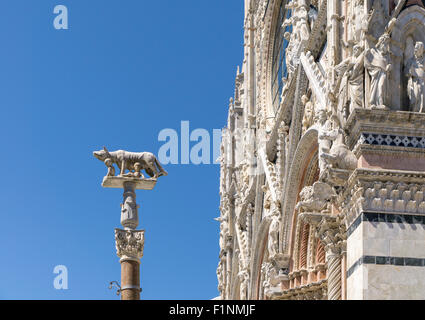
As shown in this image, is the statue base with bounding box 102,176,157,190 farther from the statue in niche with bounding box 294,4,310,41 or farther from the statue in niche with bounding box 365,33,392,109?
the statue in niche with bounding box 294,4,310,41

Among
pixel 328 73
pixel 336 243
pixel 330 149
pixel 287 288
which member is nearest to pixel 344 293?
pixel 336 243

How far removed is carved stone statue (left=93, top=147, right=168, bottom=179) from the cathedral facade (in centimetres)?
303

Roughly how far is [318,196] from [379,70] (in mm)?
2673

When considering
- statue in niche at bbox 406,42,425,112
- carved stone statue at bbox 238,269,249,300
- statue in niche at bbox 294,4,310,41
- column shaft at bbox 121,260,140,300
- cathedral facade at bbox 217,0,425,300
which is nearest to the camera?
cathedral facade at bbox 217,0,425,300

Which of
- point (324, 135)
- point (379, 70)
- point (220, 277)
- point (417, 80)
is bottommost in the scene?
point (324, 135)

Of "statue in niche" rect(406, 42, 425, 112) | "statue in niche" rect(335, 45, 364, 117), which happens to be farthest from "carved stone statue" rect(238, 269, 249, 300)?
"statue in niche" rect(406, 42, 425, 112)

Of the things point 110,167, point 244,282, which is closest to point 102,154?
point 110,167

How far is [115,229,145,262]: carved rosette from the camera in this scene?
20.8 m

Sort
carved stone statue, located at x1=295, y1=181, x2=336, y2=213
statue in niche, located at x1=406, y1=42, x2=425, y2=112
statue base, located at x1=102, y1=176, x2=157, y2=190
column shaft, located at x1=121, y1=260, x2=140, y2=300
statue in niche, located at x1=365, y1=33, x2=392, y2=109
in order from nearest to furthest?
statue in niche, located at x1=365, y1=33, x2=392, y2=109 → statue in niche, located at x1=406, y1=42, x2=425, y2=112 → carved stone statue, located at x1=295, y1=181, x2=336, y2=213 → column shaft, located at x1=121, y1=260, x2=140, y2=300 → statue base, located at x1=102, y1=176, x2=157, y2=190

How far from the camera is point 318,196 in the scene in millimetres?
19844

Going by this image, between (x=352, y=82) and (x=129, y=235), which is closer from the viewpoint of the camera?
(x=352, y=82)

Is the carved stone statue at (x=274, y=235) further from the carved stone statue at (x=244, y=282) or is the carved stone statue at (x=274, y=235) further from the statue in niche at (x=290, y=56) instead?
the carved stone statue at (x=244, y=282)

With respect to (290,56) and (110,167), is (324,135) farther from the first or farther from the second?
(290,56)

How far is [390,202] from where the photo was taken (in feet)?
60.0
